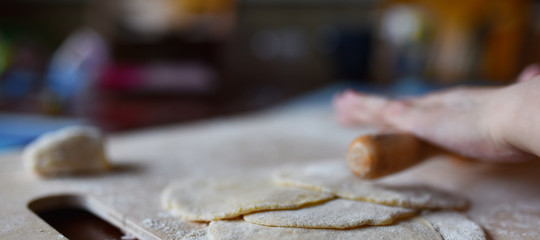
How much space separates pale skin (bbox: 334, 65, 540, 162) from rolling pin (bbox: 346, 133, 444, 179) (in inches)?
1.7

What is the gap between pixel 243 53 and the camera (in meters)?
4.59

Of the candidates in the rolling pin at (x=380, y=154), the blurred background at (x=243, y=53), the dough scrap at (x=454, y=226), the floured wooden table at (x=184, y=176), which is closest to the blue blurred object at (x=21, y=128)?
the floured wooden table at (x=184, y=176)

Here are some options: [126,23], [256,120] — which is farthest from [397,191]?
[126,23]

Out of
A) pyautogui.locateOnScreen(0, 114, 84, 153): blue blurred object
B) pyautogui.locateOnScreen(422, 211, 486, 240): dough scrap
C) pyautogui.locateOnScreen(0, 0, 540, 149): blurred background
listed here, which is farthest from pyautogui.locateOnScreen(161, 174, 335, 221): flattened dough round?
pyautogui.locateOnScreen(0, 0, 540, 149): blurred background

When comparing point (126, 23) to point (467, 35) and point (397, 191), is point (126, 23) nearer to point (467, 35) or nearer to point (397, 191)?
point (467, 35)

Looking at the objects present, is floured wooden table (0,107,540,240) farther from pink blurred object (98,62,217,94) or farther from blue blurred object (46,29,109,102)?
pink blurred object (98,62,217,94)

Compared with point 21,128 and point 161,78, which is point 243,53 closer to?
point 161,78

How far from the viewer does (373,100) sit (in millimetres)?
892


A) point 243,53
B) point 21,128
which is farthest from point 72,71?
point 243,53

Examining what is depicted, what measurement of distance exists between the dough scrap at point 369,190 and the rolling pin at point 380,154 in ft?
0.09

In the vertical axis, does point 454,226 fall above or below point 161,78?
below

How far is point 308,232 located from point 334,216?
0.05 metres

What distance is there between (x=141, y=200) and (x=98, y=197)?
8cm

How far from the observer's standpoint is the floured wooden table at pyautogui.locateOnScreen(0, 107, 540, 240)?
0.66 meters
